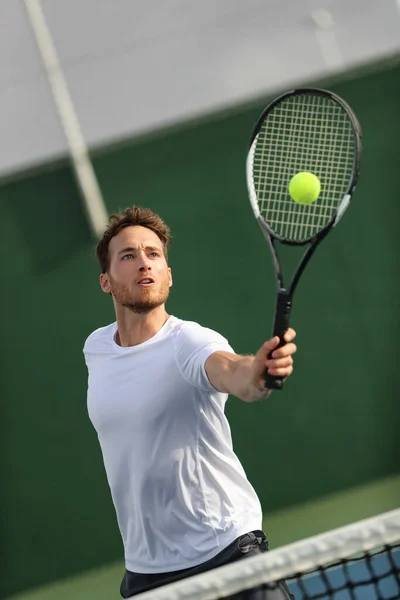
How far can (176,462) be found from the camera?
2244mm

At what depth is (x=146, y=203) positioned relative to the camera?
5211mm

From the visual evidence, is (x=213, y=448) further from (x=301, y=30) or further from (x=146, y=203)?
(x=301, y=30)

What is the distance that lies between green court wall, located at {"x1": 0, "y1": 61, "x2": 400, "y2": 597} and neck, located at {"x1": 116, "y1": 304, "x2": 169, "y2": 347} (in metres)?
2.62

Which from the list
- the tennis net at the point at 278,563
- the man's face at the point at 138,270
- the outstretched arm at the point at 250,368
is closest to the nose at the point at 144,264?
the man's face at the point at 138,270

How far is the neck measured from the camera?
2451 mm

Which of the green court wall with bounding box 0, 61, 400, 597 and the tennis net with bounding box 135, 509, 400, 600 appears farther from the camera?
the green court wall with bounding box 0, 61, 400, 597

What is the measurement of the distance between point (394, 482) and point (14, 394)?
2.26 metres

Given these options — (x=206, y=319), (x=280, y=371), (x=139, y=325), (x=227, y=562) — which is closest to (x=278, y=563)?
(x=227, y=562)

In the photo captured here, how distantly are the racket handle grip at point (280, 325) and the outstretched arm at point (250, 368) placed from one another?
2 cm

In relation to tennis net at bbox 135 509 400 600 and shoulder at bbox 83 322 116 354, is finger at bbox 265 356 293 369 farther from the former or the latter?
shoulder at bbox 83 322 116 354

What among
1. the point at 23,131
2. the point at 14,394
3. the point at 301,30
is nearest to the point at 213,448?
the point at 14,394

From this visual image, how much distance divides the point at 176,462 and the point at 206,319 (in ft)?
9.77

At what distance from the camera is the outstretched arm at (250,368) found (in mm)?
1862

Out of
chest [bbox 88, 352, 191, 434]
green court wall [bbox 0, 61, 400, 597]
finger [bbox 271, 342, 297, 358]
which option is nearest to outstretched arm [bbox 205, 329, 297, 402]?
finger [bbox 271, 342, 297, 358]
